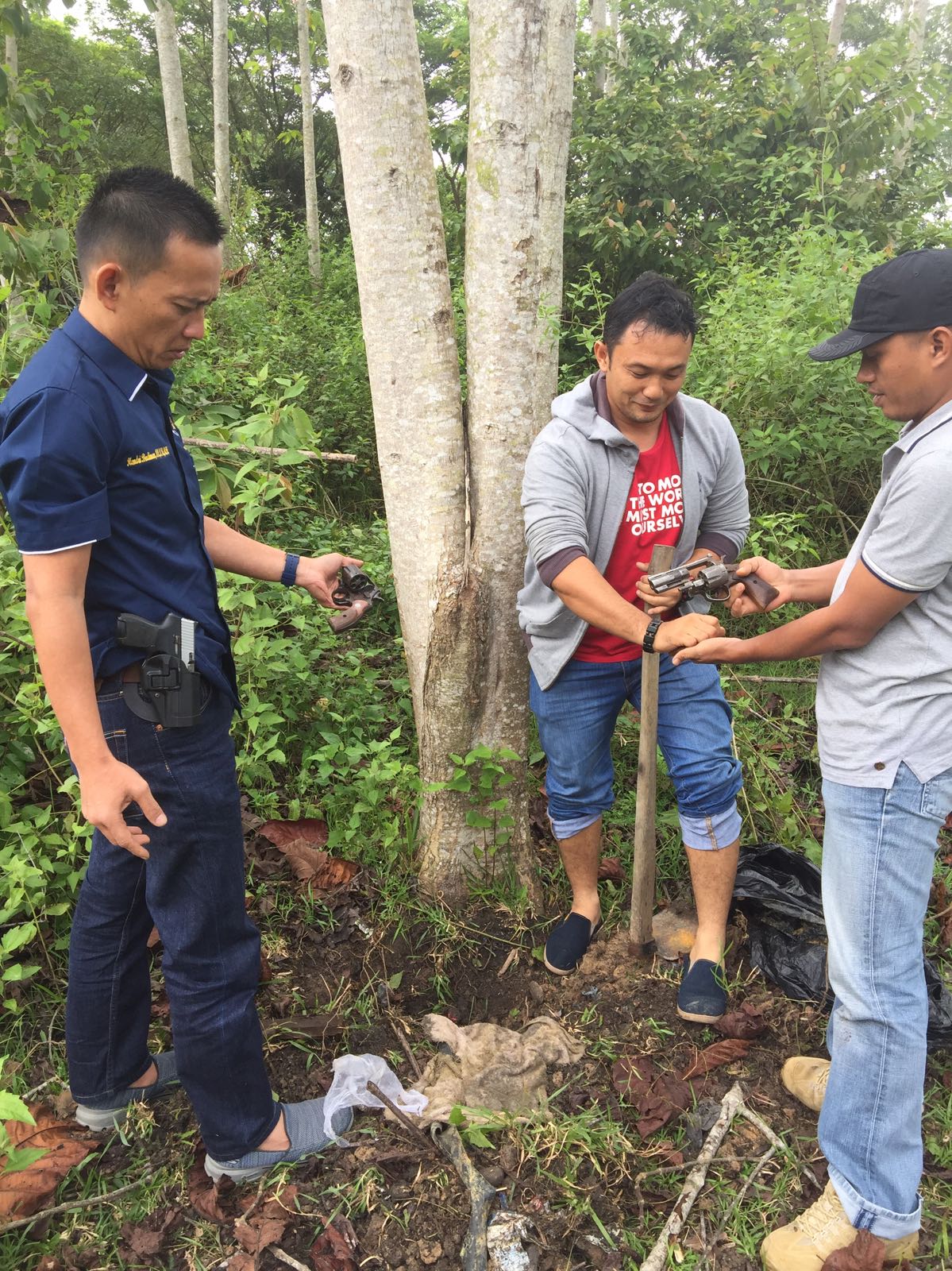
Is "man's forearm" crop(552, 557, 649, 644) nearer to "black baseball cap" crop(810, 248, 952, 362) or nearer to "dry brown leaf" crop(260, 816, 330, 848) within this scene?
"black baseball cap" crop(810, 248, 952, 362)

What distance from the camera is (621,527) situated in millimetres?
2596

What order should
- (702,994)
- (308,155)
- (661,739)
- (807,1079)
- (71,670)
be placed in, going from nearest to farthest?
(71,670) < (807,1079) < (702,994) < (661,739) < (308,155)

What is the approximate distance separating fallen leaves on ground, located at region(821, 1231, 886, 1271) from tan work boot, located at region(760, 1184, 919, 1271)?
0.01 meters

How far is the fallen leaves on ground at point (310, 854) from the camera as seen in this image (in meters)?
3.05

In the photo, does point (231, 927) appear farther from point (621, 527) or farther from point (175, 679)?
point (621, 527)

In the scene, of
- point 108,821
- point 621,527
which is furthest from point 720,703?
point 108,821

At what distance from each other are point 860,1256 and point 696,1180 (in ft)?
1.28

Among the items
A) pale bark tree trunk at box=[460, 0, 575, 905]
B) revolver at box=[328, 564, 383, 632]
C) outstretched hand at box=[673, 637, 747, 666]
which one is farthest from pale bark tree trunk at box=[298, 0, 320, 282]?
outstretched hand at box=[673, 637, 747, 666]

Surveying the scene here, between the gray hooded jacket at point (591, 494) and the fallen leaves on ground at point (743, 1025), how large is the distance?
1.16 meters

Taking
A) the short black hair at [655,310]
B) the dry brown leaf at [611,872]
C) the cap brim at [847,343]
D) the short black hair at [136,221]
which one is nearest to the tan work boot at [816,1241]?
the dry brown leaf at [611,872]

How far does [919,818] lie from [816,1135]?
106 centimetres

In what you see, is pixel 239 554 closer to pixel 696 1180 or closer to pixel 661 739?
pixel 661 739

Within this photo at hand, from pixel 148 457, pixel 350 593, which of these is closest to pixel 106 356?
pixel 148 457

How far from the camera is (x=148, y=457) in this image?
68.3 inches
